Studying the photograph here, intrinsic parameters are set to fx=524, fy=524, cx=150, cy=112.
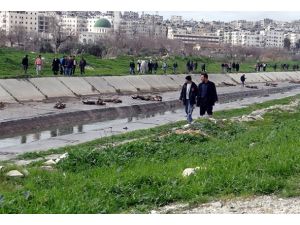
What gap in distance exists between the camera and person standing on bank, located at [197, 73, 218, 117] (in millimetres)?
16594

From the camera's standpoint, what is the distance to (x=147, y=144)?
12695mm

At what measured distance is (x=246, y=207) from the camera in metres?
7.04

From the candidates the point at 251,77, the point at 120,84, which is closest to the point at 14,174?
the point at 120,84

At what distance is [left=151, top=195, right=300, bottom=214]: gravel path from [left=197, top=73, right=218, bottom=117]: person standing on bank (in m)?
9.23

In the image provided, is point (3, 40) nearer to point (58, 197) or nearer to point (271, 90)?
point (271, 90)

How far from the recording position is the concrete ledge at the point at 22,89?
26398 mm

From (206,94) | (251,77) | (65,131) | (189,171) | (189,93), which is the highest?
(206,94)

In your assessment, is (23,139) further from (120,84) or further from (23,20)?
(23,20)

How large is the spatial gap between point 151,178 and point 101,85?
26222mm

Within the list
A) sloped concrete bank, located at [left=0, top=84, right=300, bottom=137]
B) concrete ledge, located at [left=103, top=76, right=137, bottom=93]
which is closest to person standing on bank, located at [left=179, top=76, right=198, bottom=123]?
sloped concrete bank, located at [left=0, top=84, right=300, bottom=137]

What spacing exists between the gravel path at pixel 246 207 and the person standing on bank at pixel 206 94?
923 cm

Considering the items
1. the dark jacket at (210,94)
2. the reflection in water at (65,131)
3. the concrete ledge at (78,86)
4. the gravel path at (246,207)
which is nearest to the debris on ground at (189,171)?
the gravel path at (246,207)
